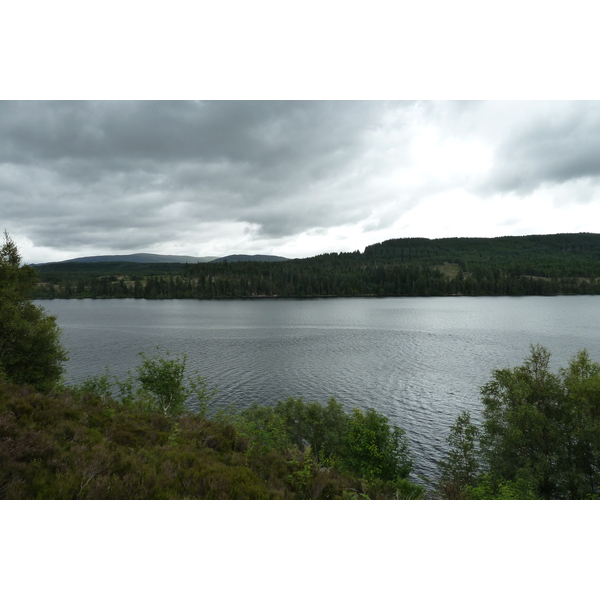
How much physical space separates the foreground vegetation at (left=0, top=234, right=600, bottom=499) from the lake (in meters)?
5.71

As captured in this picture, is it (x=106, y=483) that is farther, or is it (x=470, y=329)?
(x=470, y=329)

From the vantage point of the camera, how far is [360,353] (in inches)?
2293

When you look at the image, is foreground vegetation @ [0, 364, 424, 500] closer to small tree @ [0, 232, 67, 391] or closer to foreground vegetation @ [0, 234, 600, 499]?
foreground vegetation @ [0, 234, 600, 499]

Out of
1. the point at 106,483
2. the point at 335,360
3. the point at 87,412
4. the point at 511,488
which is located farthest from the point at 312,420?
the point at 335,360

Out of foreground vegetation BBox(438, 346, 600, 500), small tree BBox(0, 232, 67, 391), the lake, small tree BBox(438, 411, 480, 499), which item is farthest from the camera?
the lake

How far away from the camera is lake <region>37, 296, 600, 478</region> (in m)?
35.8

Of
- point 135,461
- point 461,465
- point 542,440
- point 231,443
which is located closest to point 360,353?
point 461,465

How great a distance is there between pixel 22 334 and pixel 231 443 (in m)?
15.2

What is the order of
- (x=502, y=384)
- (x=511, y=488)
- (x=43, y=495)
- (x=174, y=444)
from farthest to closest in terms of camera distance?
(x=502, y=384) < (x=511, y=488) < (x=174, y=444) < (x=43, y=495)

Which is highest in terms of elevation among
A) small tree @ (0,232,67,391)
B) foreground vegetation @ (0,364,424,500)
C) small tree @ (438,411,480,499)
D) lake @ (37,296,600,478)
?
small tree @ (0,232,67,391)

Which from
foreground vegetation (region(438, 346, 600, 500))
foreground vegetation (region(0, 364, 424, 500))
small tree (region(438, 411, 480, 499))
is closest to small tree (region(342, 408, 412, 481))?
small tree (region(438, 411, 480, 499))

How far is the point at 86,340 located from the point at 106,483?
72043mm

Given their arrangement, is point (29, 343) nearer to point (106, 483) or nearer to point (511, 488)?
point (106, 483)

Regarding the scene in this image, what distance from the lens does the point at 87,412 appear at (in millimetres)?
12062
